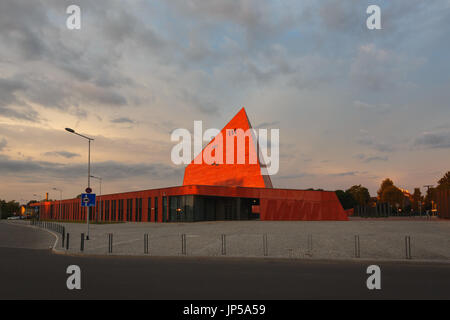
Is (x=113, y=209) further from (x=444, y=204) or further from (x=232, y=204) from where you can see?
(x=444, y=204)

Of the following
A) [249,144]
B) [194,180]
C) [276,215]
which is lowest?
[276,215]

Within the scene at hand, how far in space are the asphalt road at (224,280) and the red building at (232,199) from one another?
46.7 meters

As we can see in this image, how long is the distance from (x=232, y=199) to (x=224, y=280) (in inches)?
2287

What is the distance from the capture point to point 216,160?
7538cm

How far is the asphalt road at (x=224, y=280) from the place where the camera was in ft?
25.4

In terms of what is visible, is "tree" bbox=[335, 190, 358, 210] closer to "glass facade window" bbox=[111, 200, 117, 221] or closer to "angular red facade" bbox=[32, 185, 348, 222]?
"angular red facade" bbox=[32, 185, 348, 222]

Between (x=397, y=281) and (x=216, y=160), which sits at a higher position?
(x=216, y=160)

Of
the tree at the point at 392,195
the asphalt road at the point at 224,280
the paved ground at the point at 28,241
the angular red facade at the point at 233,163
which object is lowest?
the paved ground at the point at 28,241

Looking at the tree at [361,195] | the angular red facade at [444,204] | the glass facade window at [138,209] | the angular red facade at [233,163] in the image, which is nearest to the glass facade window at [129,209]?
the glass facade window at [138,209]

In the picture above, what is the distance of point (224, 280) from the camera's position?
9508 mm

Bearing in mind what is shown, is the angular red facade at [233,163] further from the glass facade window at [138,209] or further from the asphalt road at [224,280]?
the asphalt road at [224,280]

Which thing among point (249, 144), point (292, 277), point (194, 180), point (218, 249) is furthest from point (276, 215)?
point (292, 277)
